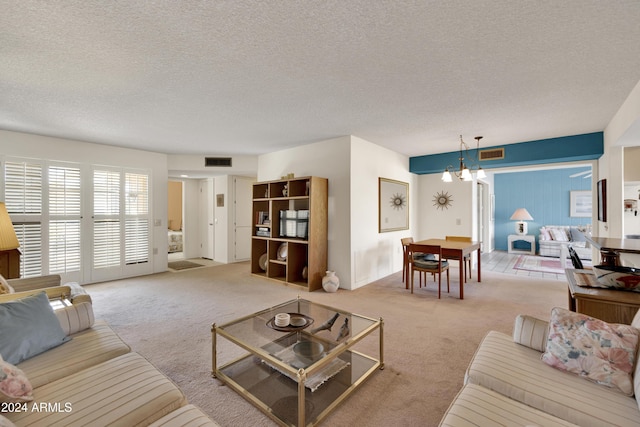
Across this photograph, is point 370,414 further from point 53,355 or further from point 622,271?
point 622,271

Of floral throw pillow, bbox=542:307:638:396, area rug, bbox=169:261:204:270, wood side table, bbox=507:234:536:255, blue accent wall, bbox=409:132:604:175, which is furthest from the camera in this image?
wood side table, bbox=507:234:536:255

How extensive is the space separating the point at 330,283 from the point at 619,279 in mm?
3038

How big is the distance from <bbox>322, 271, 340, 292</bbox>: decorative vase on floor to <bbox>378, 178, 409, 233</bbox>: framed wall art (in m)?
1.32

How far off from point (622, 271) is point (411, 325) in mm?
1745

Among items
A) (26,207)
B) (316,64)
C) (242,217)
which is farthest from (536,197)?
(26,207)

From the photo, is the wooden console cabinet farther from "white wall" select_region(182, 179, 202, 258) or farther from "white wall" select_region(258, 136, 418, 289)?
"white wall" select_region(182, 179, 202, 258)

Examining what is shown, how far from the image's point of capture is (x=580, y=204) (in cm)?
751

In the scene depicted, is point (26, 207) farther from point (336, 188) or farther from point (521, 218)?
point (521, 218)

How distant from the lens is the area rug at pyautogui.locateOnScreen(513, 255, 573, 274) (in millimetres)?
5852

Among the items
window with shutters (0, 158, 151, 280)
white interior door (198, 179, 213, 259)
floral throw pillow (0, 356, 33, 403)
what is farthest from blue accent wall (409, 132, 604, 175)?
window with shutters (0, 158, 151, 280)

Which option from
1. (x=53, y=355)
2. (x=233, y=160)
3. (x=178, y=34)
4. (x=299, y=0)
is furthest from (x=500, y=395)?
(x=233, y=160)

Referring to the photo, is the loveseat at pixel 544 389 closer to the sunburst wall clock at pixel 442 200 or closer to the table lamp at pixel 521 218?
the sunburst wall clock at pixel 442 200

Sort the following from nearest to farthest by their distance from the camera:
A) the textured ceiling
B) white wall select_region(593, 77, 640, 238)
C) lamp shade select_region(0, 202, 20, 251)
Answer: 1. the textured ceiling
2. lamp shade select_region(0, 202, 20, 251)
3. white wall select_region(593, 77, 640, 238)

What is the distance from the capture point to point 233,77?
2.44 metres
